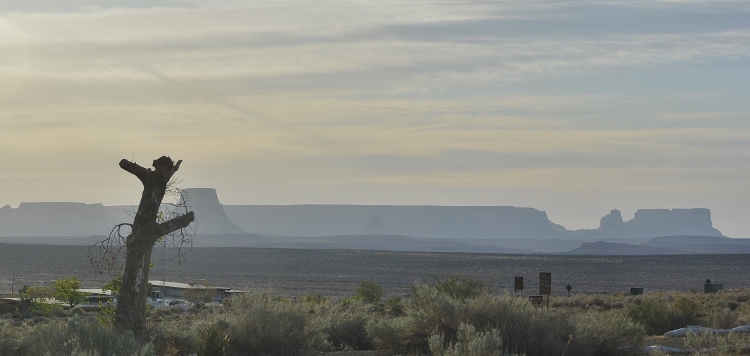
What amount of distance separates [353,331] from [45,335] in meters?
8.28

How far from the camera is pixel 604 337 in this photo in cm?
1783

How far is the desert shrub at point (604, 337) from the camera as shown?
17.2 metres

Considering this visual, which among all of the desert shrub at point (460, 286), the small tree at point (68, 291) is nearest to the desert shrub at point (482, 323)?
the desert shrub at point (460, 286)

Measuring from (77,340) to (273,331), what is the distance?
3973 millimetres

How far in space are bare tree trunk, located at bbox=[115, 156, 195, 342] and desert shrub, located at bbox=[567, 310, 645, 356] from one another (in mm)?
7373

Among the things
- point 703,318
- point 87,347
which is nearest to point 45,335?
point 87,347

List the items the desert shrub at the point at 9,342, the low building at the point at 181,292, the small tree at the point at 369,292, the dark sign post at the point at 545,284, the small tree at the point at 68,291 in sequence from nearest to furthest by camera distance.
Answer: the desert shrub at the point at 9,342 < the dark sign post at the point at 545,284 < the small tree at the point at 68,291 < the small tree at the point at 369,292 < the low building at the point at 181,292

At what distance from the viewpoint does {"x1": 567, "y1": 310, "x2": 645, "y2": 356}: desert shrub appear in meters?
17.2

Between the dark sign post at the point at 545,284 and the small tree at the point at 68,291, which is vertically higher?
the dark sign post at the point at 545,284

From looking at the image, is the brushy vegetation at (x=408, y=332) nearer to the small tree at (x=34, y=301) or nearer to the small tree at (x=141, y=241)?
the small tree at (x=141, y=241)

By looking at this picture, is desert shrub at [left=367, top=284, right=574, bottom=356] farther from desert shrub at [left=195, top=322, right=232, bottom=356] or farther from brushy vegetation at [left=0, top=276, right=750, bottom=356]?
desert shrub at [left=195, top=322, right=232, bottom=356]

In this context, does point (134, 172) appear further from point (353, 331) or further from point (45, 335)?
point (353, 331)

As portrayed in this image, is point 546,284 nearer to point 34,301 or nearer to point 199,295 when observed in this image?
point 34,301

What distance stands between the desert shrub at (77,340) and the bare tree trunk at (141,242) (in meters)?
1.67
